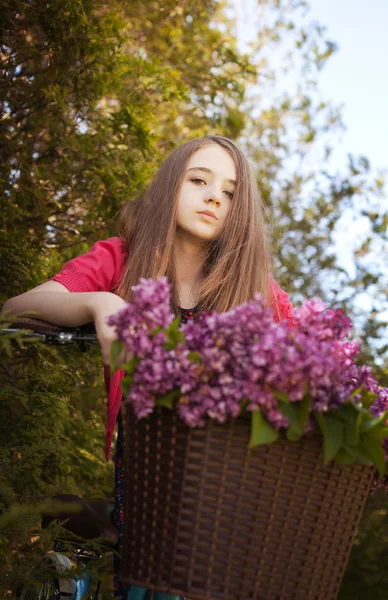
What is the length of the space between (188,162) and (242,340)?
1.41m

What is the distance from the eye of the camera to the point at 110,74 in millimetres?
3584

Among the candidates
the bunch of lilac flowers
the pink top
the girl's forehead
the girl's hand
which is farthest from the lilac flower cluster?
the girl's forehead

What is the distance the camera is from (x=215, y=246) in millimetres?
2594

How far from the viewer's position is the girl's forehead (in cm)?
256

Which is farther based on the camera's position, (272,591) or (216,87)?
(216,87)

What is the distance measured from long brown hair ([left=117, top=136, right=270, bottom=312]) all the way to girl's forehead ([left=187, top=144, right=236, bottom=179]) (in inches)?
0.8

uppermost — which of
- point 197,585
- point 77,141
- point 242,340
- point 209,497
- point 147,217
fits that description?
point 77,141

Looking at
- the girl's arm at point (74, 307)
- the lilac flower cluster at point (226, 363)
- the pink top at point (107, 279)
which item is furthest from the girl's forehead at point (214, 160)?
the lilac flower cluster at point (226, 363)

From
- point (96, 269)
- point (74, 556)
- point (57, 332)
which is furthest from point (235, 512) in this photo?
point (74, 556)

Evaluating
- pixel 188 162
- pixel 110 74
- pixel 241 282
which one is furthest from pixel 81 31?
pixel 241 282

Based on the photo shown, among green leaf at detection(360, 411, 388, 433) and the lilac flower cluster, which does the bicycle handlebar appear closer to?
the lilac flower cluster

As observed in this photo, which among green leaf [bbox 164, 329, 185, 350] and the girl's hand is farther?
the girl's hand

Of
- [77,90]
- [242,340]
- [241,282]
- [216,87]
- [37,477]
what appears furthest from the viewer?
[216,87]

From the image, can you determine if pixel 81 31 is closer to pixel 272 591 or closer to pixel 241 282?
pixel 241 282
